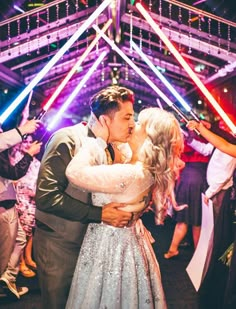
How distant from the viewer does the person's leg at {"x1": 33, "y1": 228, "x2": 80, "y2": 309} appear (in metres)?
1.84

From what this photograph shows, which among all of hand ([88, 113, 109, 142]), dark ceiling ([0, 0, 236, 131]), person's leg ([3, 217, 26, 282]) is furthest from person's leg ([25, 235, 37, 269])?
hand ([88, 113, 109, 142])

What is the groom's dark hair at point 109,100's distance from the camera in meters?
1.87

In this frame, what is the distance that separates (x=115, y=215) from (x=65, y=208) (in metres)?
0.25

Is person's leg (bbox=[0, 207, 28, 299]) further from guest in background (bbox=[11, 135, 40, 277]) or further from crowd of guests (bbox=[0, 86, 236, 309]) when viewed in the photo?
crowd of guests (bbox=[0, 86, 236, 309])

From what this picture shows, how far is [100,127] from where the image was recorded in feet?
6.26

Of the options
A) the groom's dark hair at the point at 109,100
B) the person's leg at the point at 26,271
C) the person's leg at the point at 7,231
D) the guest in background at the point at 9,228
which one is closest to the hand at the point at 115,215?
the groom's dark hair at the point at 109,100

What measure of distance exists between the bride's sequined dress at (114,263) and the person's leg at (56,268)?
0.09m

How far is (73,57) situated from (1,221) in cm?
498

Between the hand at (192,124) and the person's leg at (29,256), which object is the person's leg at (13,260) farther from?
the hand at (192,124)

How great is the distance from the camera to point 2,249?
11.0 feet

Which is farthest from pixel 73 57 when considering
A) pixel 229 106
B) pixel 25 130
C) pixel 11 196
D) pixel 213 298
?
pixel 213 298

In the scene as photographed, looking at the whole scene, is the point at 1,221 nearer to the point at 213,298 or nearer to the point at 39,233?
the point at 39,233

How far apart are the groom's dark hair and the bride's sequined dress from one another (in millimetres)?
335

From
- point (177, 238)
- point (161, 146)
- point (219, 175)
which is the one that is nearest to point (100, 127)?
point (161, 146)
